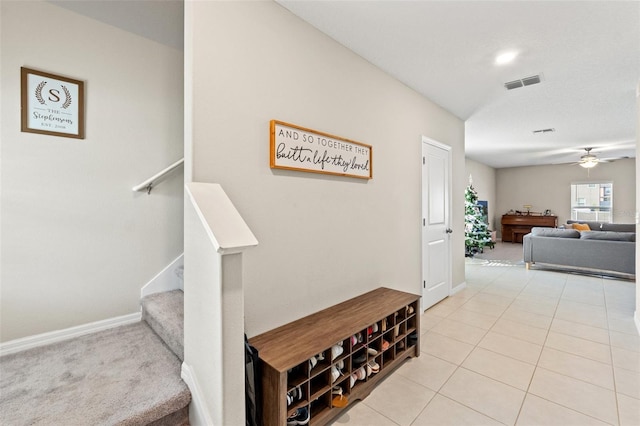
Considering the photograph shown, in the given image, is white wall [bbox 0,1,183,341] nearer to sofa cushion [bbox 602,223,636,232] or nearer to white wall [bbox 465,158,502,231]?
white wall [bbox 465,158,502,231]

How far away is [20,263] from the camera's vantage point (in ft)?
6.28

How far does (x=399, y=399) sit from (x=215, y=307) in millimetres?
Result: 1456

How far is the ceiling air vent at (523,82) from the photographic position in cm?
298

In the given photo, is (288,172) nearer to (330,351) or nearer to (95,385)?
(330,351)

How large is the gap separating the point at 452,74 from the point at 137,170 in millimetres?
3087

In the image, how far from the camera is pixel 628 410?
69.8 inches

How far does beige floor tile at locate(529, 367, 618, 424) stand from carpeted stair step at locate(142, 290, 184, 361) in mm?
2375

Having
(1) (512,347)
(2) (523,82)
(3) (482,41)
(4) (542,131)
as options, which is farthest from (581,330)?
(4) (542,131)

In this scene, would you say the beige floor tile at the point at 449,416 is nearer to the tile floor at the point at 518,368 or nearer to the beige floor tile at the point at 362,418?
the tile floor at the point at 518,368

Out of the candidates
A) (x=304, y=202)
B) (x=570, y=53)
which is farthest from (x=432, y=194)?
(x=304, y=202)

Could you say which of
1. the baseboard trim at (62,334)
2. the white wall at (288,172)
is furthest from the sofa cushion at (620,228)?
the baseboard trim at (62,334)

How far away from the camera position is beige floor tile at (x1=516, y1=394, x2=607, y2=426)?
1.68 metres

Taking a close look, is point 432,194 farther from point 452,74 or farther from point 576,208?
point 576,208

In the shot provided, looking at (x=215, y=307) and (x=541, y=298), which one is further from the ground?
(x=215, y=307)
